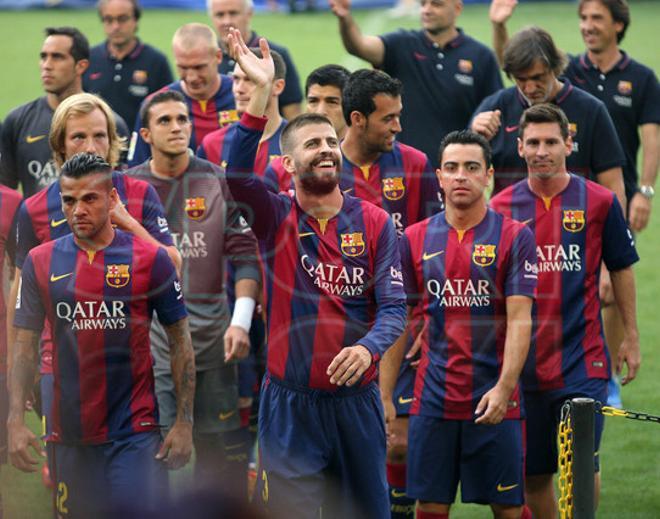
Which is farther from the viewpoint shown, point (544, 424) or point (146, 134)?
point (146, 134)

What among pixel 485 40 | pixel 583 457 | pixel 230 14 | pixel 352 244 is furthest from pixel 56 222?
pixel 485 40

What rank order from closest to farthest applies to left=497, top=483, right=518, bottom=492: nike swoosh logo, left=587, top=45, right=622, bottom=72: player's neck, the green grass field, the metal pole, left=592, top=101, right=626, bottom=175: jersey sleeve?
the metal pole, left=497, top=483, right=518, bottom=492: nike swoosh logo, left=592, top=101, right=626, bottom=175: jersey sleeve, the green grass field, left=587, top=45, right=622, bottom=72: player's neck

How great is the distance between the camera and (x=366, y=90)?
252 inches

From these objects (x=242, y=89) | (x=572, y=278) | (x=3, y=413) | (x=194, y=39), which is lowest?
(x=3, y=413)

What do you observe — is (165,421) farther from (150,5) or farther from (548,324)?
(150,5)

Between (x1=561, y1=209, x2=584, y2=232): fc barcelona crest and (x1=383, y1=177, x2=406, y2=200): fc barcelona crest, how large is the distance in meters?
0.83

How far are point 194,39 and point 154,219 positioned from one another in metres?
1.98

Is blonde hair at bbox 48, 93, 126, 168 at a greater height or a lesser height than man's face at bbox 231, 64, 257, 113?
lesser

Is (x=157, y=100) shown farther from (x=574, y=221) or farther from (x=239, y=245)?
(x=574, y=221)

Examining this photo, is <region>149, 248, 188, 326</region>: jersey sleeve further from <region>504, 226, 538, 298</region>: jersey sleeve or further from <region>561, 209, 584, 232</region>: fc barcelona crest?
<region>561, 209, 584, 232</region>: fc barcelona crest

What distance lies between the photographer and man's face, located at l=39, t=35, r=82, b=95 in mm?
7719

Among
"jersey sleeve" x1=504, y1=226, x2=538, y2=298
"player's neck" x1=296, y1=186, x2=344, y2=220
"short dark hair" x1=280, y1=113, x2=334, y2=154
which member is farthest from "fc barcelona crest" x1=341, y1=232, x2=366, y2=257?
"jersey sleeve" x1=504, y1=226, x2=538, y2=298


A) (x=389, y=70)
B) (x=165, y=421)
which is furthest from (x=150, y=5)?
(x=165, y=421)

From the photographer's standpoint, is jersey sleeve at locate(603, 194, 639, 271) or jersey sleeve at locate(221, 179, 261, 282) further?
jersey sleeve at locate(221, 179, 261, 282)
